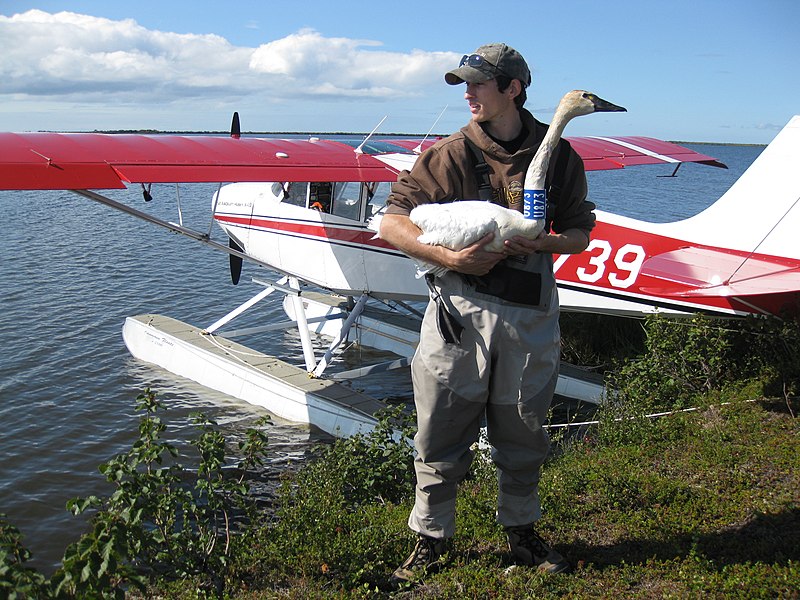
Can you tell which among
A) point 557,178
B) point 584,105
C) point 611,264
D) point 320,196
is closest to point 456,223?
point 557,178

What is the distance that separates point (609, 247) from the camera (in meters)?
6.39

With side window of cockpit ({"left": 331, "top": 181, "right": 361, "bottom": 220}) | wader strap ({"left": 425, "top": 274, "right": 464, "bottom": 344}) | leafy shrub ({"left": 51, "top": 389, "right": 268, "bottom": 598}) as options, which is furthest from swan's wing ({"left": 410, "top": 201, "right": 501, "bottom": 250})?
side window of cockpit ({"left": 331, "top": 181, "right": 361, "bottom": 220})

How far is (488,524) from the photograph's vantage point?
349 centimetres

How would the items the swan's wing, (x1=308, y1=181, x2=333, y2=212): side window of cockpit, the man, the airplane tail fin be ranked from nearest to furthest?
the swan's wing < the man < the airplane tail fin < (x1=308, y1=181, x2=333, y2=212): side window of cockpit

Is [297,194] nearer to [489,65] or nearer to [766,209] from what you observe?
[766,209]

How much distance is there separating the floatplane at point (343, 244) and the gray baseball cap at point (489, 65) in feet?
10.3

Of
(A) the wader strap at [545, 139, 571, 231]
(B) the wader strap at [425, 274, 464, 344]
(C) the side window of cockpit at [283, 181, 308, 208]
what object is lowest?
(C) the side window of cockpit at [283, 181, 308, 208]

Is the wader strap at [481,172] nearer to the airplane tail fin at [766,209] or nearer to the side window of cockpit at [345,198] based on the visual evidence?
the airplane tail fin at [766,209]

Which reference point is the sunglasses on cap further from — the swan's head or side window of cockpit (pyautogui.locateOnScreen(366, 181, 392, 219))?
side window of cockpit (pyautogui.locateOnScreen(366, 181, 392, 219))

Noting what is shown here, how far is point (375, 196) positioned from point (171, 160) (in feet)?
7.49

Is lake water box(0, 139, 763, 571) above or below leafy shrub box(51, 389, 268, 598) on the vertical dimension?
below

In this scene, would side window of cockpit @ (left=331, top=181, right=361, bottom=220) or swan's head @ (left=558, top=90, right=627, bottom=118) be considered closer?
swan's head @ (left=558, top=90, right=627, bottom=118)

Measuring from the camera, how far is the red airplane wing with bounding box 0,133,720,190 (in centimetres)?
611

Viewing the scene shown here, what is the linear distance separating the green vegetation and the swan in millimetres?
1456
